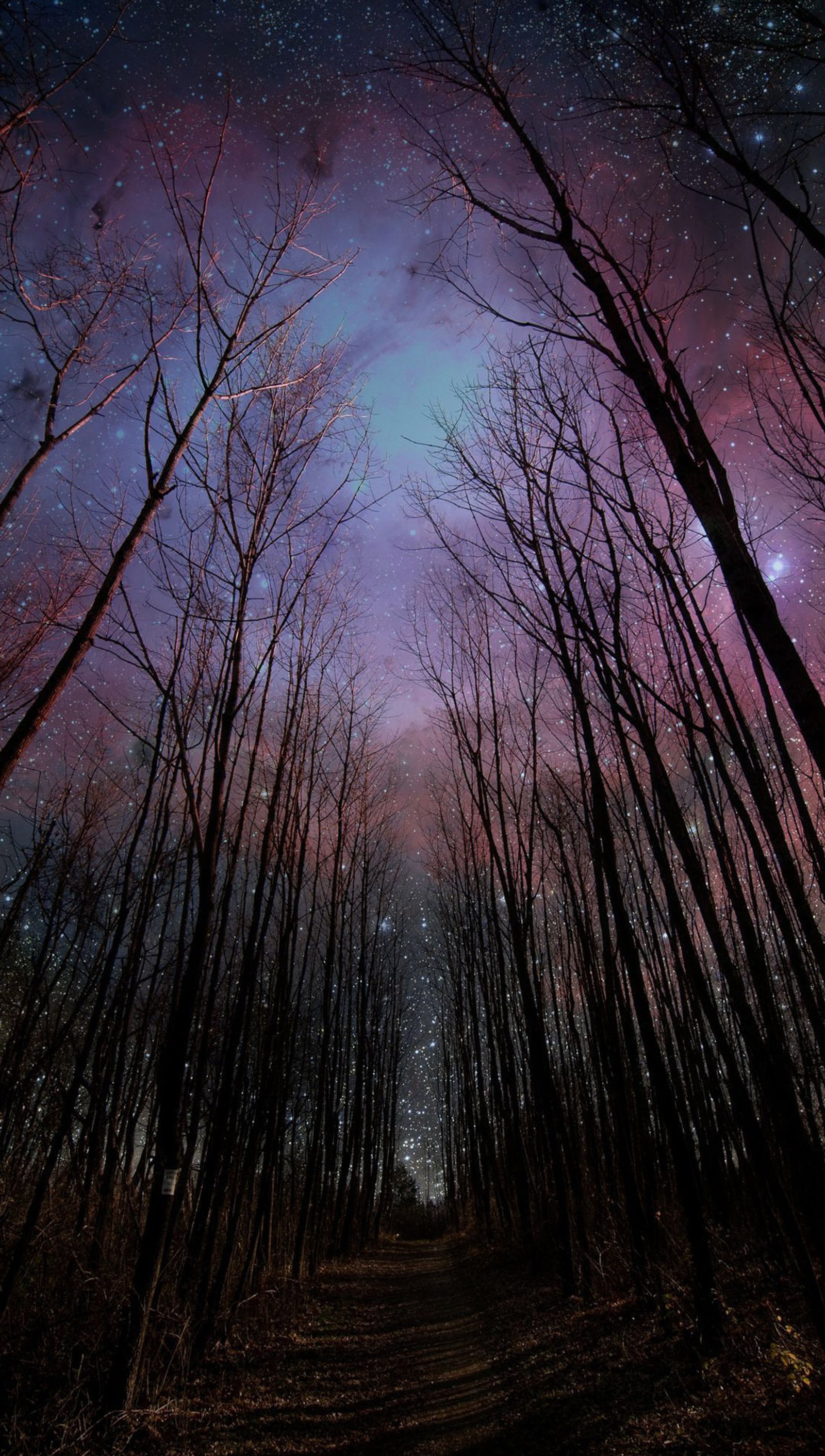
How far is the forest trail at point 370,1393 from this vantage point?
3299mm

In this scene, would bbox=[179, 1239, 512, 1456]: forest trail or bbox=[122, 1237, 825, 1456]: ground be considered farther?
bbox=[179, 1239, 512, 1456]: forest trail

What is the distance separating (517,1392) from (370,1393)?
1117 millimetres

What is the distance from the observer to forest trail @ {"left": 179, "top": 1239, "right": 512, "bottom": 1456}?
330cm

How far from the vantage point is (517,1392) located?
3.93 metres

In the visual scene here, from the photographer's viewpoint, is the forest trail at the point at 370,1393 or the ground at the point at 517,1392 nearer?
the ground at the point at 517,1392

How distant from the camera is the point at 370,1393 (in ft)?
14.0

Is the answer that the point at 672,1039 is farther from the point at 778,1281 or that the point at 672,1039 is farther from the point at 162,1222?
the point at 162,1222

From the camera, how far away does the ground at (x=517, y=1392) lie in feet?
9.30

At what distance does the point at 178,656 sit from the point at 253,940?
2.35 m

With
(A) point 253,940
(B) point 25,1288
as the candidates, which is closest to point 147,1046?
(B) point 25,1288

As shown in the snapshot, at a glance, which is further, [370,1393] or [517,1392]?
[370,1393]

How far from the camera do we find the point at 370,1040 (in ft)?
54.5

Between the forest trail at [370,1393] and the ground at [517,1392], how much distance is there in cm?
1

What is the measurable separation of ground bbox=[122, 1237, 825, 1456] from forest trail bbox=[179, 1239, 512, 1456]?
0.05ft
